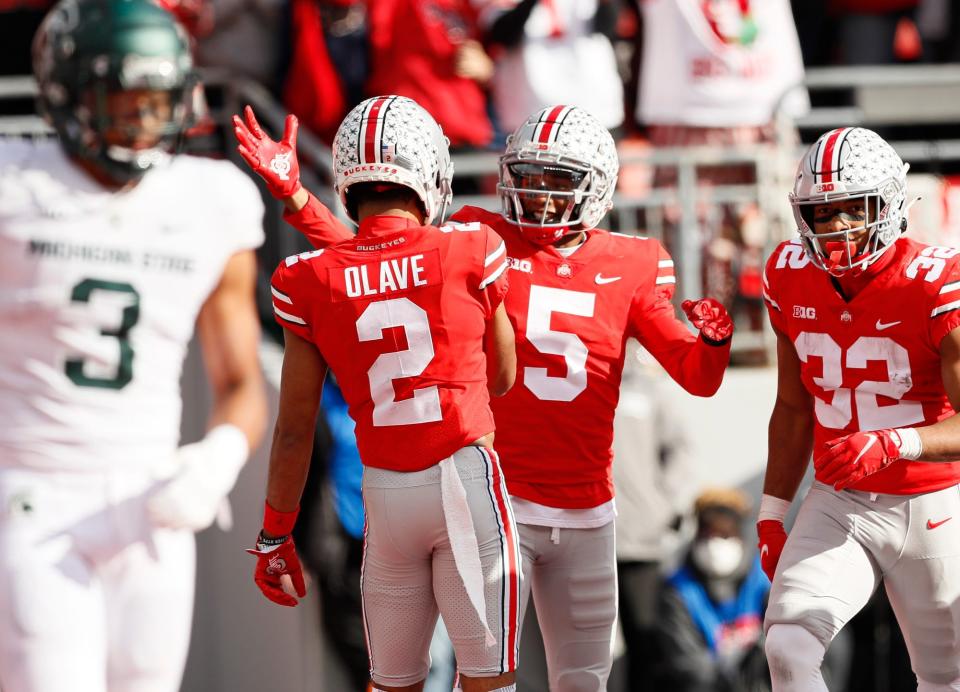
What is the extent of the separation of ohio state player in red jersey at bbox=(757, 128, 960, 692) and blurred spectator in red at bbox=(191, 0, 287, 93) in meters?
3.95

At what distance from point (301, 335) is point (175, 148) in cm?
71

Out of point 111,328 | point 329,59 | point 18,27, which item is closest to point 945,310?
point 111,328

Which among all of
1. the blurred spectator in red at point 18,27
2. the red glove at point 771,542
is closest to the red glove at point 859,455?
the red glove at point 771,542

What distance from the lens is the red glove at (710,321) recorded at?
14.7 ft

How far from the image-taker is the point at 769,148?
7.57 meters

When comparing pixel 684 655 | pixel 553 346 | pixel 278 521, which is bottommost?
pixel 684 655

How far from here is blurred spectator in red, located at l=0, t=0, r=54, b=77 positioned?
785 cm

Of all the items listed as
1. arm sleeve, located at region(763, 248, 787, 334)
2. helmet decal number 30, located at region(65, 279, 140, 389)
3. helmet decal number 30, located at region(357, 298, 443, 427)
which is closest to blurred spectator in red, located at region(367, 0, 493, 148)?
arm sleeve, located at region(763, 248, 787, 334)

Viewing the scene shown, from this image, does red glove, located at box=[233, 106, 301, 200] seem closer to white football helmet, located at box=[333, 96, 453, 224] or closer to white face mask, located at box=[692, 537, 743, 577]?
white football helmet, located at box=[333, 96, 453, 224]

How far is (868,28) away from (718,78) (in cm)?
121

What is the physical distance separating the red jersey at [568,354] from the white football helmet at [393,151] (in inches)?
19.2

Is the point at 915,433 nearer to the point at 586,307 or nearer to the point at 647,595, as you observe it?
the point at 586,307

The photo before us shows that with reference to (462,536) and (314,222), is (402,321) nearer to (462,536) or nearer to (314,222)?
(462,536)

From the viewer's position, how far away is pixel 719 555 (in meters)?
Answer: 7.07
